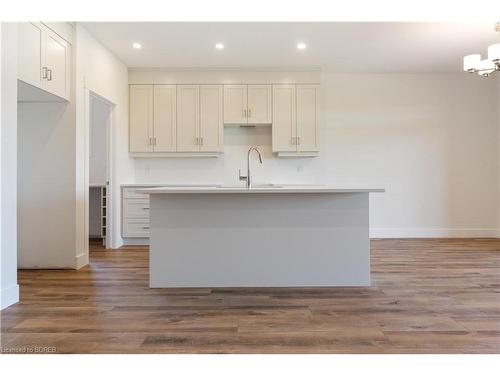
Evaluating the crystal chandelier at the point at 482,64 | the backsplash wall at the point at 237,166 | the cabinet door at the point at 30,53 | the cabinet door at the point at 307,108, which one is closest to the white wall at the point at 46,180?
the cabinet door at the point at 30,53

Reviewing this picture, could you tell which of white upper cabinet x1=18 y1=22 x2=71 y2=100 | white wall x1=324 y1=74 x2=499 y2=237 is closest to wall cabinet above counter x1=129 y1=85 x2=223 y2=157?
white upper cabinet x1=18 y1=22 x2=71 y2=100

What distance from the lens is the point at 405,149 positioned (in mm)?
5918

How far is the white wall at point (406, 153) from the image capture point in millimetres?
5891

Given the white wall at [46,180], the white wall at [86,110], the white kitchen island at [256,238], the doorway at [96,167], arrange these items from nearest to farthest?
the white kitchen island at [256,238], the white wall at [46,180], the white wall at [86,110], the doorway at [96,167]

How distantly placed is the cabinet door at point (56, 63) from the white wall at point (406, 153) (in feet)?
7.76

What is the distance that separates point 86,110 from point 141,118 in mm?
1412

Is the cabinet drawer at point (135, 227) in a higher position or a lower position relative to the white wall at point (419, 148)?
lower

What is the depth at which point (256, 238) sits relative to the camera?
3.11 meters

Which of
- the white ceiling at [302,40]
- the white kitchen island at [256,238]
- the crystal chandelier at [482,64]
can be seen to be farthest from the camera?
the white ceiling at [302,40]

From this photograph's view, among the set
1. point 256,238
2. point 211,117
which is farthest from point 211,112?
point 256,238

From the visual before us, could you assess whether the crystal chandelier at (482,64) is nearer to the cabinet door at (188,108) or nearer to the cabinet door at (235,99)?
the cabinet door at (235,99)

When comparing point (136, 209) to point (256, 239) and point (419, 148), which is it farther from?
point (419, 148)

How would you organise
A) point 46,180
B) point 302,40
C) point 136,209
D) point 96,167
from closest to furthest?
point 46,180, point 302,40, point 136,209, point 96,167
